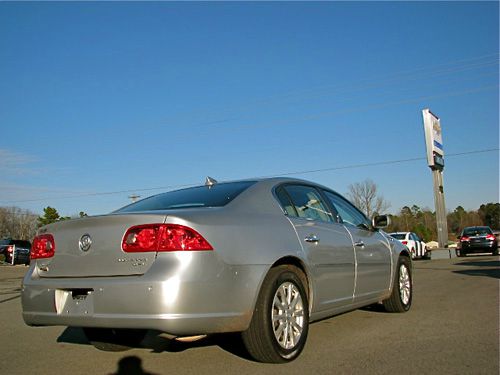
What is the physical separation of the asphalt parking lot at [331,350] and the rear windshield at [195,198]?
51.7 inches

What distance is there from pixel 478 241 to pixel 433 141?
53.6 feet

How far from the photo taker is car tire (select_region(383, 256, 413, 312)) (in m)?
6.34

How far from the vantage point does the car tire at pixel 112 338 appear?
4.73 m

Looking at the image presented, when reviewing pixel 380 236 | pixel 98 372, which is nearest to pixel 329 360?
pixel 98 372

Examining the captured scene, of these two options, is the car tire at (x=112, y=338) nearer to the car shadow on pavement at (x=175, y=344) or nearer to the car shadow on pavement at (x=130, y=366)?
the car shadow on pavement at (x=175, y=344)

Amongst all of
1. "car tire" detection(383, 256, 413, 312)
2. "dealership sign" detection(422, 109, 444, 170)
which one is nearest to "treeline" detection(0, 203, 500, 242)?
"dealership sign" detection(422, 109, 444, 170)

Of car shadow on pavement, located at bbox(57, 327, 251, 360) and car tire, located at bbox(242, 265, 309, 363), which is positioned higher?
car tire, located at bbox(242, 265, 309, 363)

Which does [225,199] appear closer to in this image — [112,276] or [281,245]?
[281,245]

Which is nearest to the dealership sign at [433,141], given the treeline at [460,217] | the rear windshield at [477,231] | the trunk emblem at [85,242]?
the rear windshield at [477,231]

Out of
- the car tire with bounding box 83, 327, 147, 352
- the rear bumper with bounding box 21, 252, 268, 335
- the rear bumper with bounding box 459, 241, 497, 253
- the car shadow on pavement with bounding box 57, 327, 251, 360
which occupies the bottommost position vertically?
the car shadow on pavement with bounding box 57, 327, 251, 360

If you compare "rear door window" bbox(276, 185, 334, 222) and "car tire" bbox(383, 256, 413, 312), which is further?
"car tire" bbox(383, 256, 413, 312)

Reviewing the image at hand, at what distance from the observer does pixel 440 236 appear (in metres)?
38.4

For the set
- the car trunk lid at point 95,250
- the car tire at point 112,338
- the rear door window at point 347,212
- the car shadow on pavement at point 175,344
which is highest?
the rear door window at point 347,212

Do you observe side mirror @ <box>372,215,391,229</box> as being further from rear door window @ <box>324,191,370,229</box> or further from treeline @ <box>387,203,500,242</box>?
treeline @ <box>387,203,500,242</box>
